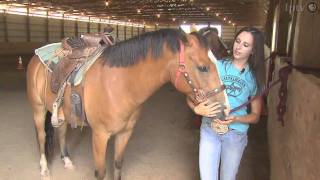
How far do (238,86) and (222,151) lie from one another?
1.51ft

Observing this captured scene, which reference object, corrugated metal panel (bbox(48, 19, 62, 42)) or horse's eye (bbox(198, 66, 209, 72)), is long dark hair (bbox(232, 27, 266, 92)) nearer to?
horse's eye (bbox(198, 66, 209, 72))

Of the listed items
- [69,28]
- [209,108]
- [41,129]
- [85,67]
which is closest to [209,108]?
[209,108]

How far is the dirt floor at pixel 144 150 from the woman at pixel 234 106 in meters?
1.46

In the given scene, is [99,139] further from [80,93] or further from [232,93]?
[232,93]

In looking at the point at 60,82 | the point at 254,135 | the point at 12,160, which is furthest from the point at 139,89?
the point at 254,135

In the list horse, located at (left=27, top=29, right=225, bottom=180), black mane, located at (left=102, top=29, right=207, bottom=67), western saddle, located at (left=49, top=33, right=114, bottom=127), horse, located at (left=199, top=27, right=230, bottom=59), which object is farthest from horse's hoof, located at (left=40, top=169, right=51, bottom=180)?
horse, located at (left=199, top=27, right=230, bottom=59)

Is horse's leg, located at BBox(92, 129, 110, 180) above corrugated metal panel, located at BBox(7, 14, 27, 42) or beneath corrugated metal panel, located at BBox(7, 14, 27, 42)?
beneath

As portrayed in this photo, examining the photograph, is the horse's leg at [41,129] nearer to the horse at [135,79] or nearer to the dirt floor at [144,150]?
the dirt floor at [144,150]

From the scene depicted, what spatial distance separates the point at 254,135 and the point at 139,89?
317 cm

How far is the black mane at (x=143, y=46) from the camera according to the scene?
2334 millimetres

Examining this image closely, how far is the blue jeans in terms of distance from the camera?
2.31 m

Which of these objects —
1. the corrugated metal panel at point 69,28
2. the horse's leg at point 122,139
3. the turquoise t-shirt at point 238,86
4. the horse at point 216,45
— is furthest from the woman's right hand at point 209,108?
the corrugated metal panel at point 69,28

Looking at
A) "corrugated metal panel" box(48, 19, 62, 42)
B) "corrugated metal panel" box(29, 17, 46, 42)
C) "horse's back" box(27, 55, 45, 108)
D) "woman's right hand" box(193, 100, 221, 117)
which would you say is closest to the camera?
"woman's right hand" box(193, 100, 221, 117)

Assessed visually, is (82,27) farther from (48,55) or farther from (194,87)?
(194,87)
